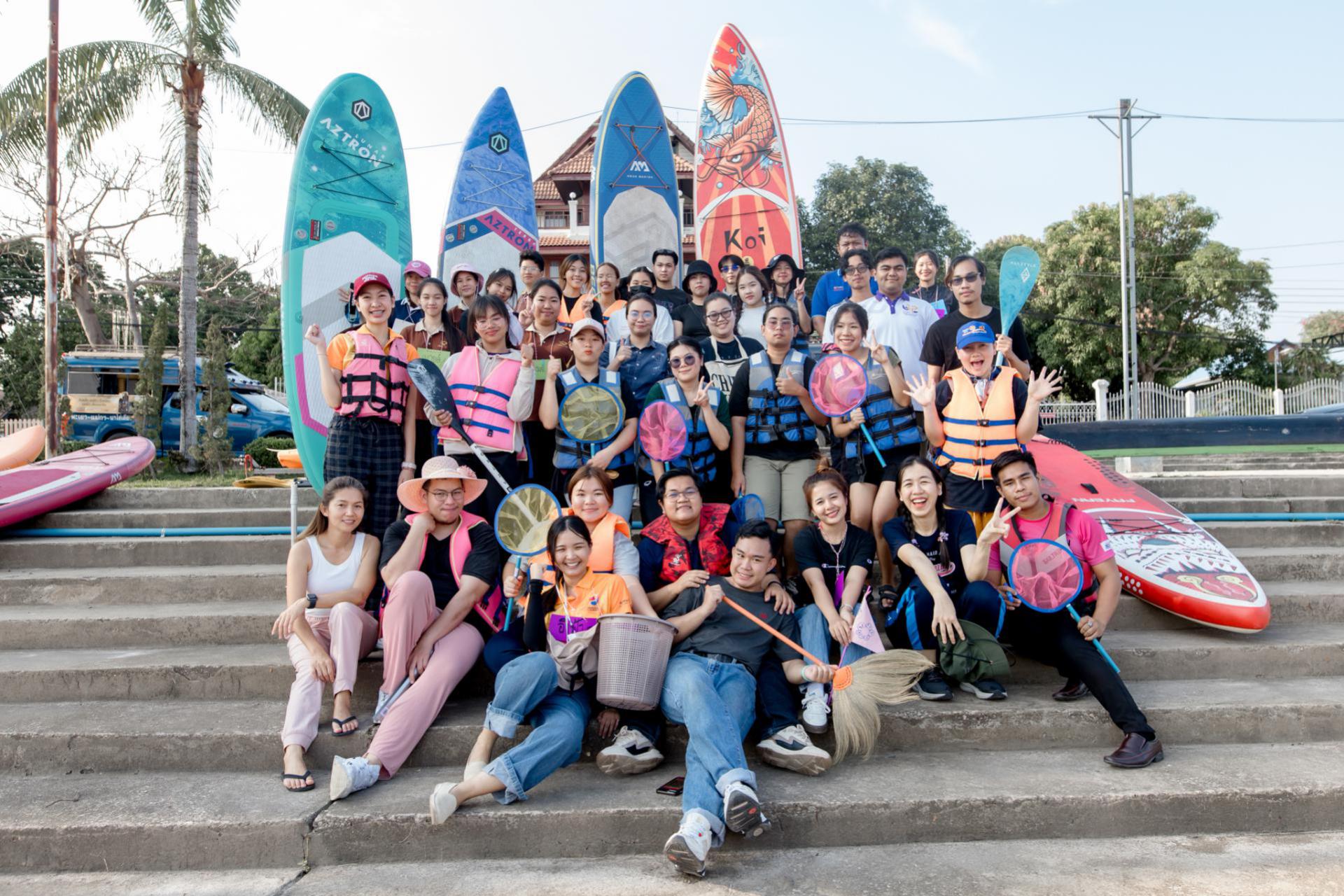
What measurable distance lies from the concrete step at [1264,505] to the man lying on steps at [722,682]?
3.90 m

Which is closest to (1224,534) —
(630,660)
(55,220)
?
(630,660)

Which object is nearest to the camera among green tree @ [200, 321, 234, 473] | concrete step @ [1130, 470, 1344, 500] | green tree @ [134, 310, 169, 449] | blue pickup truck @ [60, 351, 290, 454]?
concrete step @ [1130, 470, 1344, 500]

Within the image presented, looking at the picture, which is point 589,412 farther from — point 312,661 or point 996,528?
point 996,528

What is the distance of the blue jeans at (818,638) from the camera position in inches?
130

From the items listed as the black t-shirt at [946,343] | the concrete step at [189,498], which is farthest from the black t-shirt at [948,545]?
the concrete step at [189,498]

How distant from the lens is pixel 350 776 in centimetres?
295

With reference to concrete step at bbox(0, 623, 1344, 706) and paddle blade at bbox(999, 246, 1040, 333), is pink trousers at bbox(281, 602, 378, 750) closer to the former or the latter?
concrete step at bbox(0, 623, 1344, 706)

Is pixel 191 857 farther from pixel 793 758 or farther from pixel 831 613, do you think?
pixel 831 613

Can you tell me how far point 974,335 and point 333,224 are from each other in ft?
15.2

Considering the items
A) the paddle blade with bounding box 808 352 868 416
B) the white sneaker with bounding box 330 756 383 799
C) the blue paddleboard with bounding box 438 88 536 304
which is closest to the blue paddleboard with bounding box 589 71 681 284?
the blue paddleboard with bounding box 438 88 536 304

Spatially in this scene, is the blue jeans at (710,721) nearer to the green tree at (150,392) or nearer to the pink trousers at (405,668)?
the pink trousers at (405,668)

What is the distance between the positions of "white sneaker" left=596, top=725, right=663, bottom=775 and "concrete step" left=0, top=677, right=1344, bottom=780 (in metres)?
0.16

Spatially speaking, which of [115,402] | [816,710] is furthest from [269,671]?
[115,402]

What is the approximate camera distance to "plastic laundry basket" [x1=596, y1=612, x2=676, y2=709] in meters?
3.03
